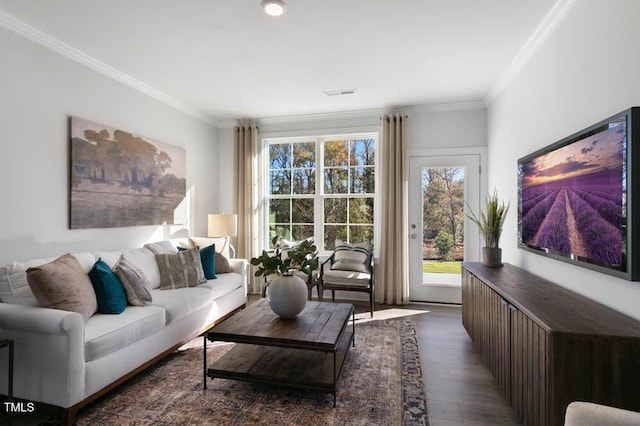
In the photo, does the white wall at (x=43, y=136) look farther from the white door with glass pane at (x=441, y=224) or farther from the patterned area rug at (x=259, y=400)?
the white door with glass pane at (x=441, y=224)

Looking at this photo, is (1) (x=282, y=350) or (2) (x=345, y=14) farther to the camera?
(1) (x=282, y=350)

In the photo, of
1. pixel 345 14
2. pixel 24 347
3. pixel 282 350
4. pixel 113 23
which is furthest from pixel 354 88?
pixel 24 347

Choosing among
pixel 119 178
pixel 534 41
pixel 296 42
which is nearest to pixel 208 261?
pixel 119 178

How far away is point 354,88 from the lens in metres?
3.87

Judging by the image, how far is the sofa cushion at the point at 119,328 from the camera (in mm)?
2055

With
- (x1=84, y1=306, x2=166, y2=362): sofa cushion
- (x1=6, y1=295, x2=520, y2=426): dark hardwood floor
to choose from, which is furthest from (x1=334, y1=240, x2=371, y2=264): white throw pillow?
(x1=84, y1=306, x2=166, y2=362): sofa cushion

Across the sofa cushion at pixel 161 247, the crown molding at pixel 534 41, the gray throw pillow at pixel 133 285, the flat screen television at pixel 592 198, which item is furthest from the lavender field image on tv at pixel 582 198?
the sofa cushion at pixel 161 247

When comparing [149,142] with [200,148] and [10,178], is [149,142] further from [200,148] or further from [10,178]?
[10,178]

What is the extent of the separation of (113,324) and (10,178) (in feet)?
4.61

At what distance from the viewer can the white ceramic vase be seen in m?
2.52

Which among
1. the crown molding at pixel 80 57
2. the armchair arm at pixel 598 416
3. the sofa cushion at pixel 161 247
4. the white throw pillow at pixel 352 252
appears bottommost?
the armchair arm at pixel 598 416

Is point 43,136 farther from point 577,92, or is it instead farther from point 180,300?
point 577,92

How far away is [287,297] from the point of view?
2.52 m

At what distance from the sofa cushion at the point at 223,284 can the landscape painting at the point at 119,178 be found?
1047 mm
